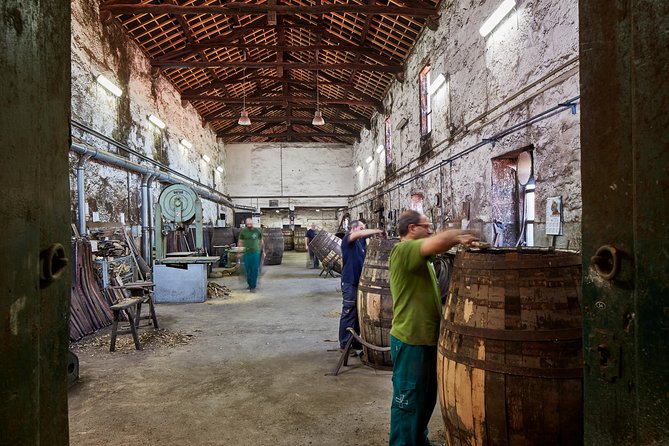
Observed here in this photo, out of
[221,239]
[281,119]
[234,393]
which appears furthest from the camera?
[281,119]

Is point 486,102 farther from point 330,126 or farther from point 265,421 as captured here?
point 330,126

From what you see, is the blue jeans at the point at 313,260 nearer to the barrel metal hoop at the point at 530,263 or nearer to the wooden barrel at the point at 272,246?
the wooden barrel at the point at 272,246

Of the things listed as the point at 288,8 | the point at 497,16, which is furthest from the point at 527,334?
the point at 288,8

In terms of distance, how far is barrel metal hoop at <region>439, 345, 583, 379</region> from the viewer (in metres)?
1.95

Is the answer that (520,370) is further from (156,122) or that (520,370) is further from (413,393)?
(156,122)

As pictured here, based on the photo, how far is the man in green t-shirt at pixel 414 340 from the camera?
2613mm

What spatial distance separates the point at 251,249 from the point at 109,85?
557cm

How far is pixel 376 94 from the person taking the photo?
16.7m

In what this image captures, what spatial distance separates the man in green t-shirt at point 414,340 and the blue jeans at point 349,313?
7.61 feet

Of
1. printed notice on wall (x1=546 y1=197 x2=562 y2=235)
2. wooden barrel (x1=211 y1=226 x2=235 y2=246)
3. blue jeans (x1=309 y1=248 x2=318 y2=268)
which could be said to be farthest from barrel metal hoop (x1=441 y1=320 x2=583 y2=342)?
wooden barrel (x1=211 y1=226 x2=235 y2=246)

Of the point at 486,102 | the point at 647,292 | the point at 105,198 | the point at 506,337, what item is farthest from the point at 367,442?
the point at 105,198

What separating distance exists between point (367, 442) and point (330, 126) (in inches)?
888

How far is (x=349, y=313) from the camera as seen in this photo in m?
5.11

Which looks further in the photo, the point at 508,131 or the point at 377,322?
the point at 508,131
